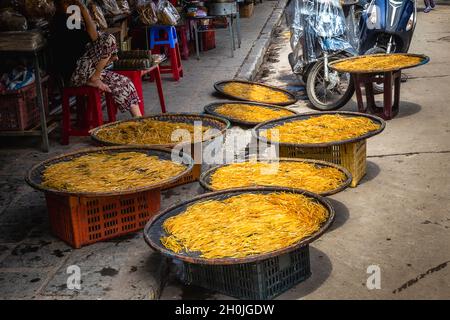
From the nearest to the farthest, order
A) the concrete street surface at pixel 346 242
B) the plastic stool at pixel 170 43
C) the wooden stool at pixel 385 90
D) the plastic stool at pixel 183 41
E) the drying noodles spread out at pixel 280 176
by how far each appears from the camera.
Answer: the concrete street surface at pixel 346 242, the drying noodles spread out at pixel 280 176, the wooden stool at pixel 385 90, the plastic stool at pixel 170 43, the plastic stool at pixel 183 41

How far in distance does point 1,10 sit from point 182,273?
3723 millimetres

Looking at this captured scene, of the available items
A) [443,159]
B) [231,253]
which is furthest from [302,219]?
[443,159]

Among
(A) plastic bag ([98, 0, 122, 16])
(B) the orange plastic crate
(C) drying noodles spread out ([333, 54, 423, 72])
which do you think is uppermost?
A: (A) plastic bag ([98, 0, 122, 16])

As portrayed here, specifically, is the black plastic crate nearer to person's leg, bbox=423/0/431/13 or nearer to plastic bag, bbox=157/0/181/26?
plastic bag, bbox=157/0/181/26

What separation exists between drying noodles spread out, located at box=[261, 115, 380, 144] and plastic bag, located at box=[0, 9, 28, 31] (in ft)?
8.60

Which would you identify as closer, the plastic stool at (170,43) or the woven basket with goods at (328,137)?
the woven basket with goods at (328,137)

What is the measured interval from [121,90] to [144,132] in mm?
1053

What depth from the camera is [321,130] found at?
644cm

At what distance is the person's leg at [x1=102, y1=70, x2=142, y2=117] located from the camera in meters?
7.32

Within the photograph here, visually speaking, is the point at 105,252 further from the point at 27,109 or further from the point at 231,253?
the point at 27,109

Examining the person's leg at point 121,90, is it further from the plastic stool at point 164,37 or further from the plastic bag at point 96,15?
the plastic stool at point 164,37

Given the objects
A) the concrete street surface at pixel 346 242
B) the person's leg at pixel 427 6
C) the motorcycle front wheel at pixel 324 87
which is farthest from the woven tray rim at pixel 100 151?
the person's leg at pixel 427 6

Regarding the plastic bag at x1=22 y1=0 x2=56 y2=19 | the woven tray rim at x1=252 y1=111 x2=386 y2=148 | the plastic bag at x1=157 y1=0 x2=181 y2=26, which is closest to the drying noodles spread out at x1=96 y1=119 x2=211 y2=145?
the woven tray rim at x1=252 y1=111 x2=386 y2=148

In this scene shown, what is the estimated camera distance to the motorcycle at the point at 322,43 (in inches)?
354
